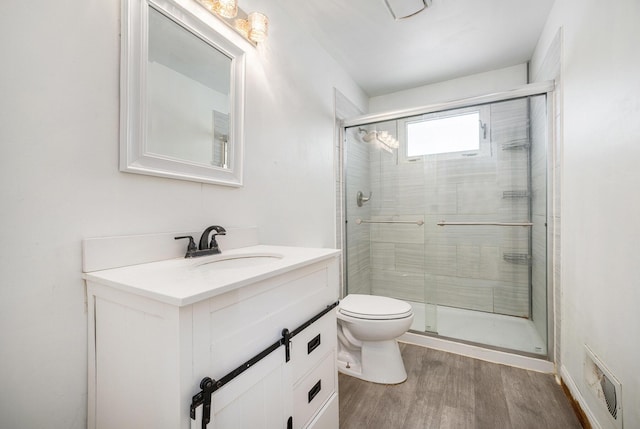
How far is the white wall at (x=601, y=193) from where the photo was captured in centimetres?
92

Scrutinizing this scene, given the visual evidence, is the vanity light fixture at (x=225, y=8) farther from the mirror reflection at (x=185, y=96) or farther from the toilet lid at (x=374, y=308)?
the toilet lid at (x=374, y=308)

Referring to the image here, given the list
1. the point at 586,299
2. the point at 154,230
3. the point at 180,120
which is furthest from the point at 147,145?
the point at 586,299

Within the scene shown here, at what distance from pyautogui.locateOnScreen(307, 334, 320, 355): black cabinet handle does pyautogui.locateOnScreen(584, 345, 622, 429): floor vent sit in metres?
1.10

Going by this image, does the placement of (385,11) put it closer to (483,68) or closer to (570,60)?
(570,60)

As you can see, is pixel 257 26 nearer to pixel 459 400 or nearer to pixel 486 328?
pixel 459 400

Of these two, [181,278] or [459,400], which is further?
[459,400]

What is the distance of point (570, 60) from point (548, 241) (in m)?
1.06

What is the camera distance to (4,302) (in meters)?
0.66

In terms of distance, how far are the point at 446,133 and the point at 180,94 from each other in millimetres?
1969

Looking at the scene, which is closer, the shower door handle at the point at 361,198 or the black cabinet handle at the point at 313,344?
the black cabinet handle at the point at 313,344

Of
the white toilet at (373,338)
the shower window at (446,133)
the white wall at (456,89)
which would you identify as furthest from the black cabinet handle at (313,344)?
the white wall at (456,89)

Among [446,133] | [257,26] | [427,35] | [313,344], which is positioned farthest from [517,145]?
[313,344]

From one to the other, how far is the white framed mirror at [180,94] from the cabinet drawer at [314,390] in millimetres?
872

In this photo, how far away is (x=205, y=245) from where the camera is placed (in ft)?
3.58
